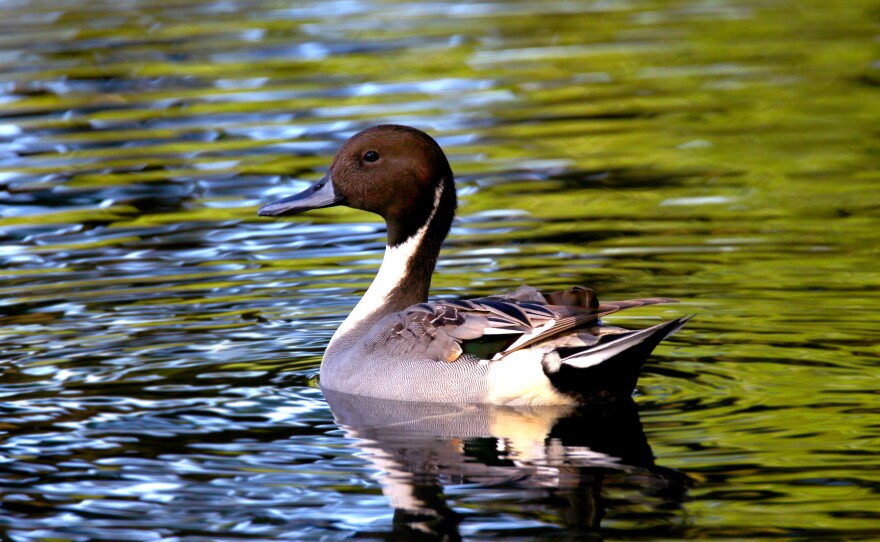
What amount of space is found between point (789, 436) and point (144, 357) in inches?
131

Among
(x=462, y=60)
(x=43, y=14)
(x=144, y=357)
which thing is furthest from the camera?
(x=43, y=14)

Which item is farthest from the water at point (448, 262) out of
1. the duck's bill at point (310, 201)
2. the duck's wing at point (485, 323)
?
the duck's bill at point (310, 201)

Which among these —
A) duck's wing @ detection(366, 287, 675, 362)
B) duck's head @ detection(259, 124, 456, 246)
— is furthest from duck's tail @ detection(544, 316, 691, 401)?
duck's head @ detection(259, 124, 456, 246)

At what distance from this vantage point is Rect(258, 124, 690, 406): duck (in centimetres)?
623

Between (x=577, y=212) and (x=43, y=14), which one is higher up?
(x=43, y=14)

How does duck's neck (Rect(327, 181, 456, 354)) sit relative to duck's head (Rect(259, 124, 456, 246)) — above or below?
below

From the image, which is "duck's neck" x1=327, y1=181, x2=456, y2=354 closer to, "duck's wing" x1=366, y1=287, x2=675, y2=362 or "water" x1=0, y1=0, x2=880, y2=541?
"water" x1=0, y1=0, x2=880, y2=541

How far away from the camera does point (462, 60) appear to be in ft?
53.5

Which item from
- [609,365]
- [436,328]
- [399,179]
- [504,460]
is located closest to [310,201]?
[399,179]

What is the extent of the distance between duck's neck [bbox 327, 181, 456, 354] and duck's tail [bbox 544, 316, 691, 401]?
50.5 inches

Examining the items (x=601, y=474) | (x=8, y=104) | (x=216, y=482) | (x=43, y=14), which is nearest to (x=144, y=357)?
(x=216, y=482)

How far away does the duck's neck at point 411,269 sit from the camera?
739cm

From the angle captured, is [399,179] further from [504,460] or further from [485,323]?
[504,460]

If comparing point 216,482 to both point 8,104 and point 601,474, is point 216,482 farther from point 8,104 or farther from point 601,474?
point 8,104
